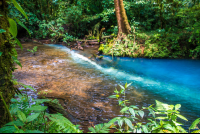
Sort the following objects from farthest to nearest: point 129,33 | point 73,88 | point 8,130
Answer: point 129,33 → point 73,88 → point 8,130

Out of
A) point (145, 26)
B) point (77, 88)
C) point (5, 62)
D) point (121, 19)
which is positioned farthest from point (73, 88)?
point (145, 26)

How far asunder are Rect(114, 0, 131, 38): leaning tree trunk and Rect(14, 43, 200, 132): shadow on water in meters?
3.42

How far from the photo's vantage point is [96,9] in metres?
13.0

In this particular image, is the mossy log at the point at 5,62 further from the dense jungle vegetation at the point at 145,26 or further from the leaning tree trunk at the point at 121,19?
the leaning tree trunk at the point at 121,19

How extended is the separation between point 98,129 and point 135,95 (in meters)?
2.89

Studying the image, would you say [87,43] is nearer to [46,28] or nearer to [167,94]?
[46,28]

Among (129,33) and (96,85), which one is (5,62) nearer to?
(96,85)

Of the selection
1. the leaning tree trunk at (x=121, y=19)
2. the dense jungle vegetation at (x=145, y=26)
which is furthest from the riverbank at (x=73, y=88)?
the leaning tree trunk at (x=121, y=19)

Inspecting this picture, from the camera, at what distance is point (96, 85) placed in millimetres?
4387

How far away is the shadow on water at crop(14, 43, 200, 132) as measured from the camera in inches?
117

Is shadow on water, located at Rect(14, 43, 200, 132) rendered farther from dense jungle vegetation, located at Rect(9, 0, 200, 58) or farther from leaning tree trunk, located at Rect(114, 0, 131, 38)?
leaning tree trunk, located at Rect(114, 0, 131, 38)

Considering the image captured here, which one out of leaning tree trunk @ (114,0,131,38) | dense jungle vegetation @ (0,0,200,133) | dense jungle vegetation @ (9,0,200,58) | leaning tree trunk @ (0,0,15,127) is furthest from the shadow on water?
leaning tree trunk @ (114,0,131,38)

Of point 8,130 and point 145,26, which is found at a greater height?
point 145,26

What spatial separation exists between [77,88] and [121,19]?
7001 millimetres
